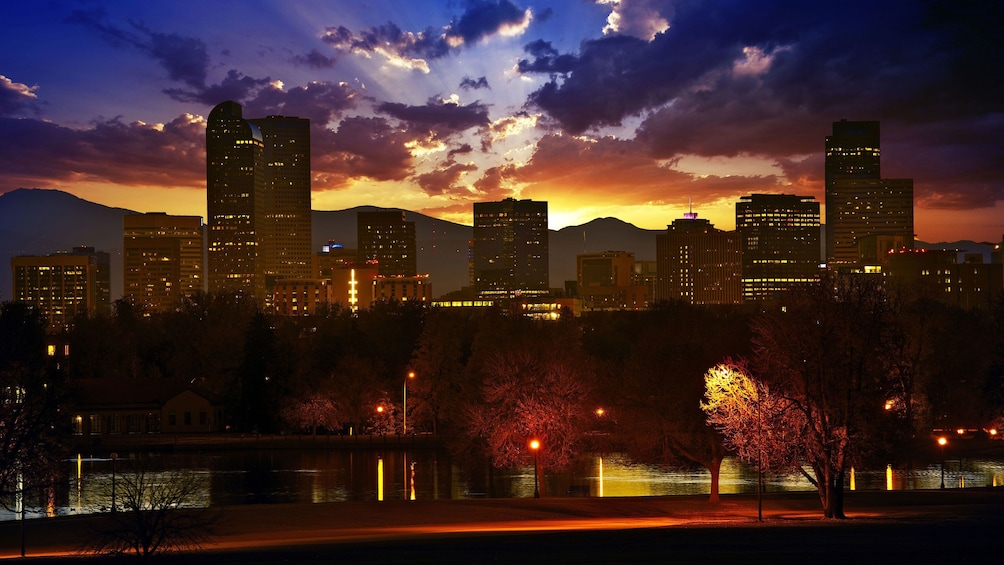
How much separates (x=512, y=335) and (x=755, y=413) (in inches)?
2208

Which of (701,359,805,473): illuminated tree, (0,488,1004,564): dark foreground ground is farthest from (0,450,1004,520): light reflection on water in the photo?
(701,359,805,473): illuminated tree

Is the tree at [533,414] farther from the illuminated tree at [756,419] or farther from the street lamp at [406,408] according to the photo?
the street lamp at [406,408]

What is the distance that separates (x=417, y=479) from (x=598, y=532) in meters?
35.1

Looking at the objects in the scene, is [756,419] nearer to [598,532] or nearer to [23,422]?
[598,532]

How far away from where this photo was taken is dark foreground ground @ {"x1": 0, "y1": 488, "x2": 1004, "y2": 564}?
28516 millimetres

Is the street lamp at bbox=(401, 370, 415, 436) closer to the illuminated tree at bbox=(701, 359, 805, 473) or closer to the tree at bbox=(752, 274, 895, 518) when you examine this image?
the illuminated tree at bbox=(701, 359, 805, 473)

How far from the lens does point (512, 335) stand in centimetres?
9844

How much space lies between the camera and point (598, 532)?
115 feet

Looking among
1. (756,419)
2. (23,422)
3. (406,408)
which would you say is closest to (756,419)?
(756,419)

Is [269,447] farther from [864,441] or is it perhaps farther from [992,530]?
[992,530]

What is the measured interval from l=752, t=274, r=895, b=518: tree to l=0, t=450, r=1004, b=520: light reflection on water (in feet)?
54.1

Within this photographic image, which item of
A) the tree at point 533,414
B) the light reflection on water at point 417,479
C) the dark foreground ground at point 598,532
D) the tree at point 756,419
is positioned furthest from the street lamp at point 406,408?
the tree at point 756,419

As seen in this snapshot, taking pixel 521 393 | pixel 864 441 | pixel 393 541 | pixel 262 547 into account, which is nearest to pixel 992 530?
pixel 864 441

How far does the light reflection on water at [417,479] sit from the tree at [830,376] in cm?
1649
